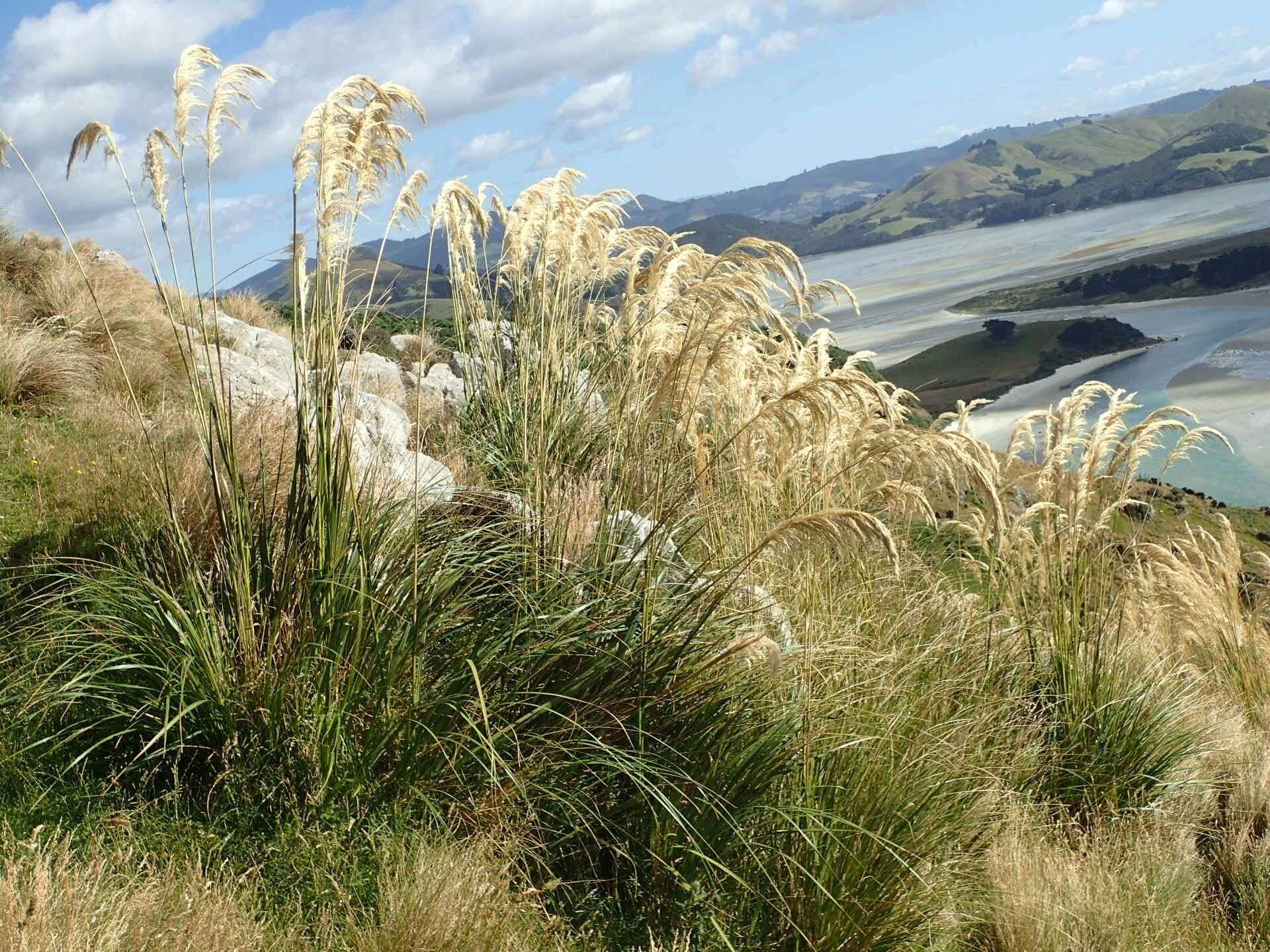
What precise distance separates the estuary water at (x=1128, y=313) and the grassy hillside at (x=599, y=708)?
3729 millimetres

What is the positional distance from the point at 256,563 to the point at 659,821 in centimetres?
154

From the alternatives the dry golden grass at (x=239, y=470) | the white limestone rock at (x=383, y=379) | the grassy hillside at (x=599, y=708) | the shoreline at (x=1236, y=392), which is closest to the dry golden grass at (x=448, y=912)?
the grassy hillside at (x=599, y=708)

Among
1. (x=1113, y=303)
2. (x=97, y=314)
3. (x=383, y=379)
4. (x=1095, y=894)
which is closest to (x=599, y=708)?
(x=1095, y=894)

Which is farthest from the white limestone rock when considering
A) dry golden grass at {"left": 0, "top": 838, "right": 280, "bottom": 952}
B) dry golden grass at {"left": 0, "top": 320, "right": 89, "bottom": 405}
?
dry golden grass at {"left": 0, "top": 838, "right": 280, "bottom": 952}

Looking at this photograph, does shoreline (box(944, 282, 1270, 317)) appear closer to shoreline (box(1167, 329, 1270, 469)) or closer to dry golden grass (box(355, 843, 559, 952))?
shoreline (box(1167, 329, 1270, 469))

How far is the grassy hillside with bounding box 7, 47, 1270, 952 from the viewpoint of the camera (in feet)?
8.80

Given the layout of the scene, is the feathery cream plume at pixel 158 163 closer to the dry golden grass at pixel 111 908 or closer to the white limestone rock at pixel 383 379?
the dry golden grass at pixel 111 908

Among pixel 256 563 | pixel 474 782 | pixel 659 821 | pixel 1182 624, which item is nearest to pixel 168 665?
pixel 256 563

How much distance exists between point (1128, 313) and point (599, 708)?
299 ft

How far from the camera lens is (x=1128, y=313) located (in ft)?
270

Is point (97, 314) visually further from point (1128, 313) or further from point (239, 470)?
point (1128, 313)

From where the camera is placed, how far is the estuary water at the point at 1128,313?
131ft

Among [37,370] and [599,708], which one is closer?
[599,708]

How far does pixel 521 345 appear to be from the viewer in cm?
602
